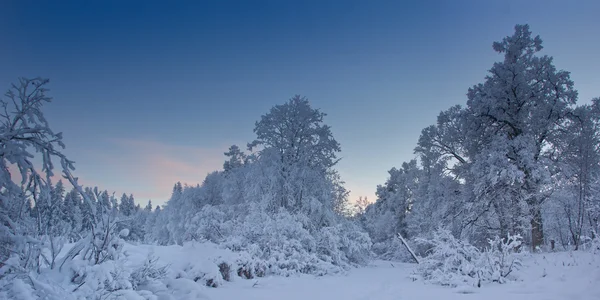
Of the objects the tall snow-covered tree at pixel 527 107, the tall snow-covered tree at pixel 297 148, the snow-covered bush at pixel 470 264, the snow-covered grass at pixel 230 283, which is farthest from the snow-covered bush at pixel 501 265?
the tall snow-covered tree at pixel 297 148

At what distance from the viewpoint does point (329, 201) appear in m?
16.0

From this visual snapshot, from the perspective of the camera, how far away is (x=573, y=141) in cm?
1190

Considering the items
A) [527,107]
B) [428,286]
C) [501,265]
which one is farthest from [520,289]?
[527,107]

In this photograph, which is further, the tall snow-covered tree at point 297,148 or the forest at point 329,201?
the tall snow-covered tree at point 297,148

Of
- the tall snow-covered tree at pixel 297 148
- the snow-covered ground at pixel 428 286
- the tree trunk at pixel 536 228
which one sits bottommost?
the snow-covered ground at pixel 428 286

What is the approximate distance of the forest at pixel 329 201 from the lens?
3531 mm

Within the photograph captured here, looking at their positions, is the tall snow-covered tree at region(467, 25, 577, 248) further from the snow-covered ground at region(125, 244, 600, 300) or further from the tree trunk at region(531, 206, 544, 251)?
the snow-covered ground at region(125, 244, 600, 300)

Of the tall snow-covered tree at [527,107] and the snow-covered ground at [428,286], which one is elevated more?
the tall snow-covered tree at [527,107]

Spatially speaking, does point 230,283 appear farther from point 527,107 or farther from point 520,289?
point 527,107

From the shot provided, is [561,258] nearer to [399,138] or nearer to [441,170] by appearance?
[441,170]

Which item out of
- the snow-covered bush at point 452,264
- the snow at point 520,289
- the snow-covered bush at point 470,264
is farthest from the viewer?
the snow-covered bush at point 452,264

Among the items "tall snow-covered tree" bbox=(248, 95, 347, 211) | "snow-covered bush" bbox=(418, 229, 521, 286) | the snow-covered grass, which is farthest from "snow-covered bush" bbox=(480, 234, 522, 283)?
"tall snow-covered tree" bbox=(248, 95, 347, 211)

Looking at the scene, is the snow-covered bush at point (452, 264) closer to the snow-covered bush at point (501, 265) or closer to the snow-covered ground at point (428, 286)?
the snow-covered bush at point (501, 265)

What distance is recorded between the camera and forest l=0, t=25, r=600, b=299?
3.53 metres
